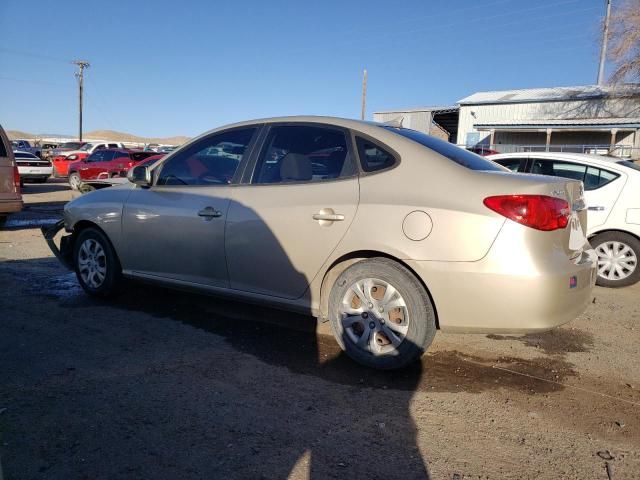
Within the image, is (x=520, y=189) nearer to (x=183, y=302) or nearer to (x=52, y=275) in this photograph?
(x=183, y=302)

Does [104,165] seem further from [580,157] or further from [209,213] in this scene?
[580,157]

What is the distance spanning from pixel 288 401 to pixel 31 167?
22.2 meters

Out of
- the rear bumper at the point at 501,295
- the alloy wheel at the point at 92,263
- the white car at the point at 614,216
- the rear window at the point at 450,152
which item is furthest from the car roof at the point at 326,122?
the white car at the point at 614,216

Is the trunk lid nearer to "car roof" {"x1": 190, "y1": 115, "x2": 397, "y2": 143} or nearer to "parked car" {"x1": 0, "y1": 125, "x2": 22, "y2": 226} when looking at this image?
"car roof" {"x1": 190, "y1": 115, "x2": 397, "y2": 143}

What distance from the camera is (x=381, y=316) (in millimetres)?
3434

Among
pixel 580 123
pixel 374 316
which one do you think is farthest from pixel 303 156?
pixel 580 123

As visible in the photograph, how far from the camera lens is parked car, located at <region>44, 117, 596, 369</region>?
308 cm

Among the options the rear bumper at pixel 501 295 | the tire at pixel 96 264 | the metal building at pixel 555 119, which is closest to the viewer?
the rear bumper at pixel 501 295

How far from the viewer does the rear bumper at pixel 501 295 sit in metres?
3.03

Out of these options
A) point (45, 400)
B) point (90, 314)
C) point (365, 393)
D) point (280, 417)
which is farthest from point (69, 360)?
point (365, 393)

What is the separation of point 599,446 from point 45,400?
10.3 feet

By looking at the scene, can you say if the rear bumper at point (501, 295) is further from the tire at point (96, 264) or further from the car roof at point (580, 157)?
the car roof at point (580, 157)

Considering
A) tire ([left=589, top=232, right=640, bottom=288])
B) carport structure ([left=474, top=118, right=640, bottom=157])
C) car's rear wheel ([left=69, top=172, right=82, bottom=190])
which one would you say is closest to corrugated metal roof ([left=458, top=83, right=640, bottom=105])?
carport structure ([left=474, top=118, right=640, bottom=157])

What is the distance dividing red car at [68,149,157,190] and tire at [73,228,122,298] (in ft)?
50.3
